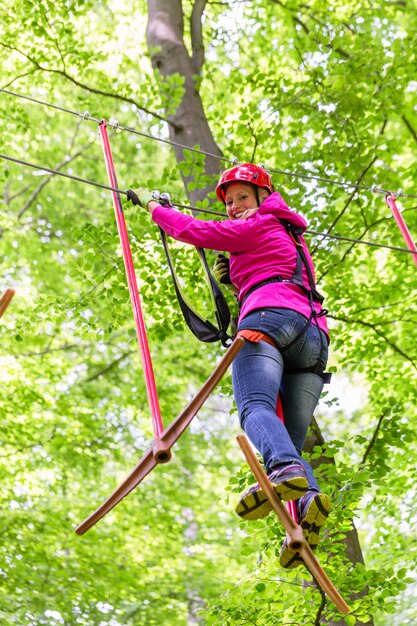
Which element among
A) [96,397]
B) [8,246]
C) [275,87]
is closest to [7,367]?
[96,397]

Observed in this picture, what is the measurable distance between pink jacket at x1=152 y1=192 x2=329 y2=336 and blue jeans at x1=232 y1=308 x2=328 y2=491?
7cm

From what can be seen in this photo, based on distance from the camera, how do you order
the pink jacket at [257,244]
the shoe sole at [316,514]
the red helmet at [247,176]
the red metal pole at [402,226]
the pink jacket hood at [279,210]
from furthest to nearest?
1. the red metal pole at [402,226]
2. the red helmet at [247,176]
3. the pink jacket hood at [279,210]
4. the pink jacket at [257,244]
5. the shoe sole at [316,514]

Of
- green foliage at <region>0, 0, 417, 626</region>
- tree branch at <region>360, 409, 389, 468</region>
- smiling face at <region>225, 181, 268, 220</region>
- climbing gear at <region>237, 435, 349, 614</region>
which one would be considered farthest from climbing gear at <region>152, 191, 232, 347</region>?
tree branch at <region>360, 409, 389, 468</region>

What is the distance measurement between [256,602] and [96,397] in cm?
552

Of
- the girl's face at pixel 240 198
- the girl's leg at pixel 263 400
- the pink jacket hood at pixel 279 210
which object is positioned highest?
the girl's face at pixel 240 198

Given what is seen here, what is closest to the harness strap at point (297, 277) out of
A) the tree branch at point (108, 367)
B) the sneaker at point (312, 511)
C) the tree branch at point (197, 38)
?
the sneaker at point (312, 511)

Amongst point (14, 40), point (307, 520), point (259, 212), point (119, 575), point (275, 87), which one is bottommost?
point (307, 520)

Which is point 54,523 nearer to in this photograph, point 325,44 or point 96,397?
point 96,397

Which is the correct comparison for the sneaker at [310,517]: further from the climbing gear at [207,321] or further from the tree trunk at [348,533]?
the tree trunk at [348,533]

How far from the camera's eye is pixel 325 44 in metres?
7.17

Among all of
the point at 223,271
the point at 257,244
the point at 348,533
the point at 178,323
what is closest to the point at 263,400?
the point at 257,244

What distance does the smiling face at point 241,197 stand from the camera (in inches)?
154

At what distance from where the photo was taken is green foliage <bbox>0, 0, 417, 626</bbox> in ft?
21.9

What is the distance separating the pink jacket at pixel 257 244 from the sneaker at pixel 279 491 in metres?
0.75
